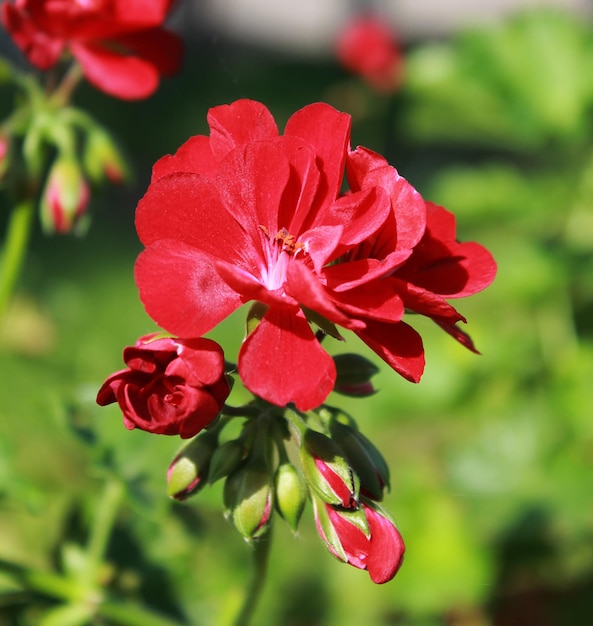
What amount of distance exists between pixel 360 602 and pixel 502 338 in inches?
33.3

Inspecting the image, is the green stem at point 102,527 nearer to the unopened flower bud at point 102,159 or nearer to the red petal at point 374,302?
the unopened flower bud at point 102,159

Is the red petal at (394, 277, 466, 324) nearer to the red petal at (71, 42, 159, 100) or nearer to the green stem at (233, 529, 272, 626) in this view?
the green stem at (233, 529, 272, 626)

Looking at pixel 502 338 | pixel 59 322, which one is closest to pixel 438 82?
pixel 502 338

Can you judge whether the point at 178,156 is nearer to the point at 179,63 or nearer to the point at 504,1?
the point at 179,63

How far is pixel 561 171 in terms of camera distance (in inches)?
130

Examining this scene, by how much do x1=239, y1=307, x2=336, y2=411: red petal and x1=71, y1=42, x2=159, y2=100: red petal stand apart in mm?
719

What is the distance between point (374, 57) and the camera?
451 centimetres

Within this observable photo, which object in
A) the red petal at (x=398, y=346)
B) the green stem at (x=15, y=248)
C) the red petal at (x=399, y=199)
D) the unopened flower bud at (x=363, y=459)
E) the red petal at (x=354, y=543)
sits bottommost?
the green stem at (x=15, y=248)

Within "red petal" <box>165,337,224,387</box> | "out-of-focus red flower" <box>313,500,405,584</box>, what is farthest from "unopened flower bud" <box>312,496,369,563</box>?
"red petal" <box>165,337,224,387</box>

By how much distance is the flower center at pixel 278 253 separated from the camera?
1180mm

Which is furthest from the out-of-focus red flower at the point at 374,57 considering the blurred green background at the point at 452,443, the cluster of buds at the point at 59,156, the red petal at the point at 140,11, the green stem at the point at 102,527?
the green stem at the point at 102,527

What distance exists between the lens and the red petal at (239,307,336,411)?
1.06m

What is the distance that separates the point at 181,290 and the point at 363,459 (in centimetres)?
35

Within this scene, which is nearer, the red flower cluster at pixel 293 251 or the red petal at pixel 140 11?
the red flower cluster at pixel 293 251
